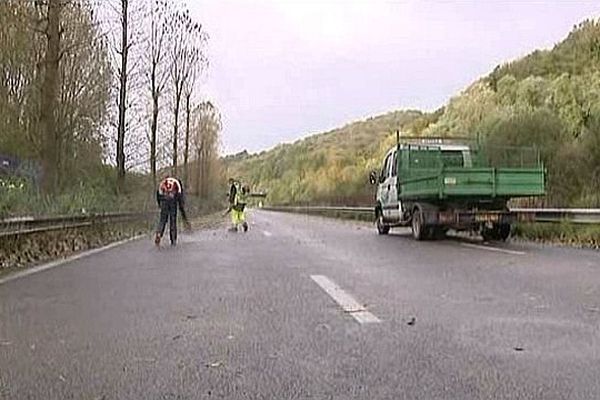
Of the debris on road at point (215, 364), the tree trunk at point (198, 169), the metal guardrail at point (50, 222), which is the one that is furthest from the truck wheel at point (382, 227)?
the tree trunk at point (198, 169)

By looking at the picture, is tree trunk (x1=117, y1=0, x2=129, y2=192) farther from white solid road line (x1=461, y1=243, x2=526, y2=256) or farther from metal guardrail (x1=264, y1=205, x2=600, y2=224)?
white solid road line (x1=461, y1=243, x2=526, y2=256)

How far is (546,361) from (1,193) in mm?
10955

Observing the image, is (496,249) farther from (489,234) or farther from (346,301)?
(346,301)

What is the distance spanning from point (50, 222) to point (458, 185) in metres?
8.71

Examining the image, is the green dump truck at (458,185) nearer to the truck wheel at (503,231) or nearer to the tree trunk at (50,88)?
the truck wheel at (503,231)

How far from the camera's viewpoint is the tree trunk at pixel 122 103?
32344 mm

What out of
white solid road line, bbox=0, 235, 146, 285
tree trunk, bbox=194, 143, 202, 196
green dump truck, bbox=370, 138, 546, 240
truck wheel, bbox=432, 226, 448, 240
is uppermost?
tree trunk, bbox=194, 143, 202, 196

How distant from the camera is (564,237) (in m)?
19.0

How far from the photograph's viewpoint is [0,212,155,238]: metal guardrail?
1286cm

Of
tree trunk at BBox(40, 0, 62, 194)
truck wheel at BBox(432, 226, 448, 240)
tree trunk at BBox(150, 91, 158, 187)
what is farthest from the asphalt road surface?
tree trunk at BBox(150, 91, 158, 187)

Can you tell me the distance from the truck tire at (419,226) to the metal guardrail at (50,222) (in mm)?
7769

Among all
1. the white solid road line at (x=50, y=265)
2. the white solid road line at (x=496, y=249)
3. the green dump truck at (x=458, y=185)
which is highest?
the green dump truck at (x=458, y=185)

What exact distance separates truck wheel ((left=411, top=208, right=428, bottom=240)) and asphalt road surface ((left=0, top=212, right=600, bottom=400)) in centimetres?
690

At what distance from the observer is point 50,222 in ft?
50.4
